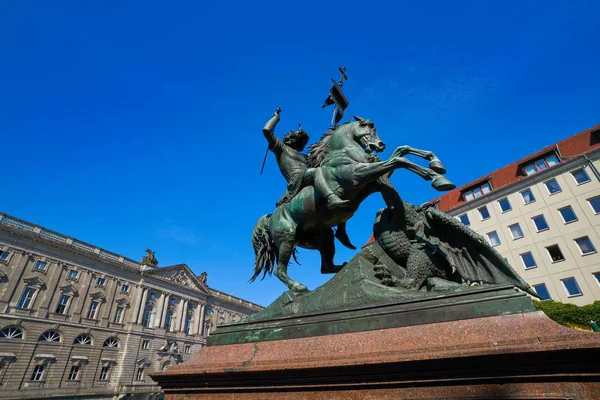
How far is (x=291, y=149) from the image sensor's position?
18.1 feet

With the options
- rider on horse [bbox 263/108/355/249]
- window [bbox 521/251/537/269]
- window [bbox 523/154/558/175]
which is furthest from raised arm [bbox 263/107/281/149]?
window [bbox 523/154/558/175]

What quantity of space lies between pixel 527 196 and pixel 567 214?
3.28 m

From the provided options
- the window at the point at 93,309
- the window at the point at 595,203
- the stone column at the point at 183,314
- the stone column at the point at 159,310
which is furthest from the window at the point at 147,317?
the window at the point at 595,203

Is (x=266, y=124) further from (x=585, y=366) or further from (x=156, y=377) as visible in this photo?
(x=585, y=366)

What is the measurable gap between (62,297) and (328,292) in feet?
143

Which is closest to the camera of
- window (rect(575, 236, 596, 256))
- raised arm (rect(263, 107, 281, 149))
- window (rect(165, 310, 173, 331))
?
raised arm (rect(263, 107, 281, 149))

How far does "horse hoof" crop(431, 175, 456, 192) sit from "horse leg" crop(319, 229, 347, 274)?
2.31 m

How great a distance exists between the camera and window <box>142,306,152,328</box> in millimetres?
44178

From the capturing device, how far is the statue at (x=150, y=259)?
47.1 metres

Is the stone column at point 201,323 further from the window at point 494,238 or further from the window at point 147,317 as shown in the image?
the window at point 494,238

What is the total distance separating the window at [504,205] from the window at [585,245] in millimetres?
5586

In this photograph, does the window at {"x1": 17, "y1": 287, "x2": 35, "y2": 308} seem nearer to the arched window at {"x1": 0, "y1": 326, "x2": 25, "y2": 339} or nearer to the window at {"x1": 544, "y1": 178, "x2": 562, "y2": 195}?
the arched window at {"x1": 0, "y1": 326, "x2": 25, "y2": 339}

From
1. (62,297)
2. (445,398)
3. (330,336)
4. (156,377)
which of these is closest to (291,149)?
(330,336)

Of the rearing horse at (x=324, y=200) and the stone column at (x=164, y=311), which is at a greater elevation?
the stone column at (x=164, y=311)
